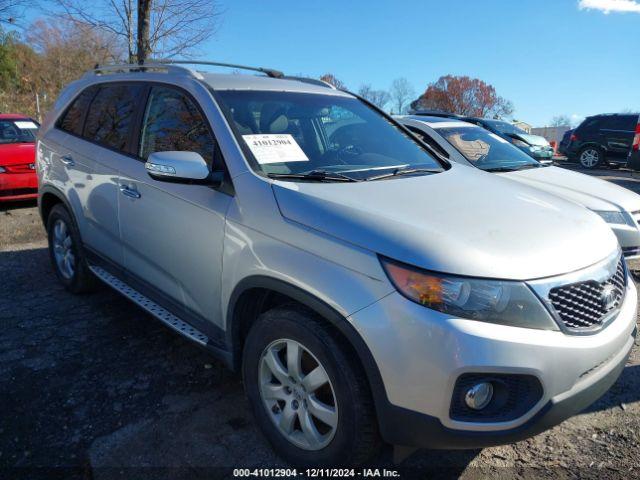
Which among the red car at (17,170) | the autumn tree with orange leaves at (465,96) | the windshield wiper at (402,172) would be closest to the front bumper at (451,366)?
the windshield wiper at (402,172)

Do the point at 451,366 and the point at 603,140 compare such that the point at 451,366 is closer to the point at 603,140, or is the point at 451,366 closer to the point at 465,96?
the point at 603,140

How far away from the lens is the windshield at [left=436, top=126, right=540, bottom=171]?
5426 mm

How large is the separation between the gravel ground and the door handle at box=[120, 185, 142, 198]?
1060mm

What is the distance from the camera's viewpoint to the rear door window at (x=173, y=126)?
2.71m

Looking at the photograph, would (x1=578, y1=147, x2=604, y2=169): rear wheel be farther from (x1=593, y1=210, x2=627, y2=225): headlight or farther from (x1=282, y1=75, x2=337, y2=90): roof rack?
(x1=282, y1=75, x2=337, y2=90): roof rack

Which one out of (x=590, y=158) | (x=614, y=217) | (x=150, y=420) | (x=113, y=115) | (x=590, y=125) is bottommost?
(x=150, y=420)

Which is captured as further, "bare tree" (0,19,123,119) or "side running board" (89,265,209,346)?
"bare tree" (0,19,123,119)

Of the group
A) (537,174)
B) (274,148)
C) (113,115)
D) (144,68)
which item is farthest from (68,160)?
(537,174)

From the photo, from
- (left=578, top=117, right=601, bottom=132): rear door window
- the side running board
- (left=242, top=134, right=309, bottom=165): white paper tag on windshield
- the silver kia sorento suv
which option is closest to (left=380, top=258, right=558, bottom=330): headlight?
the silver kia sorento suv

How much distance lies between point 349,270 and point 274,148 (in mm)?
997

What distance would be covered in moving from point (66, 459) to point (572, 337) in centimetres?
231

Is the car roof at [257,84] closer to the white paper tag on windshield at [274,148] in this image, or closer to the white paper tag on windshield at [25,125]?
the white paper tag on windshield at [274,148]

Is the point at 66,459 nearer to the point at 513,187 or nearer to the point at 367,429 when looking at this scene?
the point at 367,429

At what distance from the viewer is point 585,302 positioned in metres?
1.94
